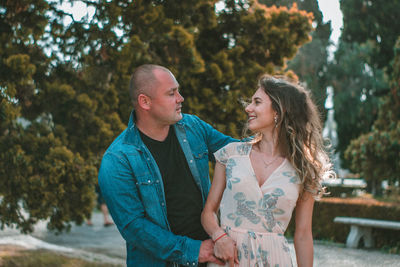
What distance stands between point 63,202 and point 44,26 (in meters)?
2.72

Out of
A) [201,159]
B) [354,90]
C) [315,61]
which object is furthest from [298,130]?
[354,90]

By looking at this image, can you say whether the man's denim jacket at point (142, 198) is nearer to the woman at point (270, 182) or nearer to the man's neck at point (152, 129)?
the man's neck at point (152, 129)

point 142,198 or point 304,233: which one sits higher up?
point 142,198

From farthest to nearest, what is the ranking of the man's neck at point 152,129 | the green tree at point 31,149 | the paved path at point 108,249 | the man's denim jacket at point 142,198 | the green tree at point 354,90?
the green tree at point 354,90 → the paved path at point 108,249 → the green tree at point 31,149 → the man's neck at point 152,129 → the man's denim jacket at point 142,198

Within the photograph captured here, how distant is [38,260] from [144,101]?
5097 mm

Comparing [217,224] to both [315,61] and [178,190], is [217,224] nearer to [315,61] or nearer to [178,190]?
[178,190]

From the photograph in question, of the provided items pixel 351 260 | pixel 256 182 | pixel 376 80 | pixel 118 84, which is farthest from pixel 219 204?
pixel 376 80

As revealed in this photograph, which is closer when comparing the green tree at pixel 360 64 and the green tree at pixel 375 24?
the green tree at pixel 375 24

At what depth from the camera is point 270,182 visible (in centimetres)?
267

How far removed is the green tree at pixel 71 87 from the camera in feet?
23.5

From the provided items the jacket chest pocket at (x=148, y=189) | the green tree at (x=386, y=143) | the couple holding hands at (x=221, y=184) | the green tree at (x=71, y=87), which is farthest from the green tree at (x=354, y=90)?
the jacket chest pocket at (x=148, y=189)

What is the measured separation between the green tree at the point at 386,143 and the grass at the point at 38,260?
982cm

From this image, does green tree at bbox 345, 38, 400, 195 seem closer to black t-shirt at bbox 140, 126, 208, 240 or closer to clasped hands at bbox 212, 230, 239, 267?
black t-shirt at bbox 140, 126, 208, 240

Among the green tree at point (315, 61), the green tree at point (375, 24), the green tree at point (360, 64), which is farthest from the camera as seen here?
the green tree at point (315, 61)
